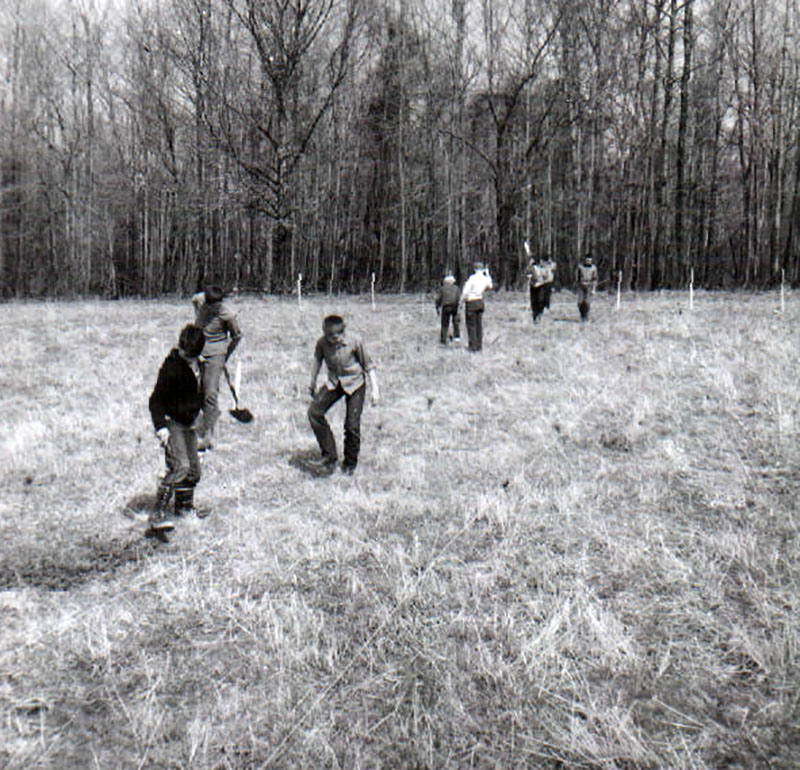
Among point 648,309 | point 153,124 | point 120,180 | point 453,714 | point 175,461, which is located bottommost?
point 453,714

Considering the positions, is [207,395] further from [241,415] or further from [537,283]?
[537,283]

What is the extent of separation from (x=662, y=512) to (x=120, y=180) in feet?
109

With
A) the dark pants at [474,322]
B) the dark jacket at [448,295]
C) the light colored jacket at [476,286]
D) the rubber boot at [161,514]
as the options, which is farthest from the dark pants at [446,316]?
the rubber boot at [161,514]

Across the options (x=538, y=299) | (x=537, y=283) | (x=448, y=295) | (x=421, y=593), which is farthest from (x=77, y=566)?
(x=538, y=299)

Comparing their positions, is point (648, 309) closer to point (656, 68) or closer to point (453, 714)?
point (656, 68)

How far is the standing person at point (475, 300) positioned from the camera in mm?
14311

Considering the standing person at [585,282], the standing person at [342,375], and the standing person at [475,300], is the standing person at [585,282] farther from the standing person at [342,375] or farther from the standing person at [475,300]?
the standing person at [342,375]

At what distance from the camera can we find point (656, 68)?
99.4 feet

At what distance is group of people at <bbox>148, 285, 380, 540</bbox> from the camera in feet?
18.9

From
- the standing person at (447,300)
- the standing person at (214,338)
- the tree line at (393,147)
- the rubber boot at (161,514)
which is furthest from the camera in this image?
the tree line at (393,147)

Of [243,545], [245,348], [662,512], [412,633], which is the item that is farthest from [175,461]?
[245,348]

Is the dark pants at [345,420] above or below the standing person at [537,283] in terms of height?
below

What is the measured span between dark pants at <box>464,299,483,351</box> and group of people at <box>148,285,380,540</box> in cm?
637

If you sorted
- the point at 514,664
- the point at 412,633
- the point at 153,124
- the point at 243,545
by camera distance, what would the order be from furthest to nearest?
the point at 153,124 < the point at 243,545 < the point at 412,633 < the point at 514,664
